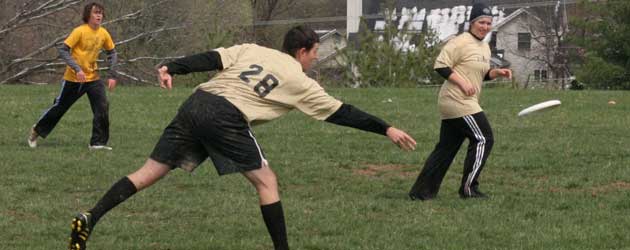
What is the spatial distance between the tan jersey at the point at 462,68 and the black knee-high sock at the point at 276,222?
2776 mm

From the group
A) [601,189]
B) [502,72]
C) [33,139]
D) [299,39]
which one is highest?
[299,39]

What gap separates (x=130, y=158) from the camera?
37.8 feet

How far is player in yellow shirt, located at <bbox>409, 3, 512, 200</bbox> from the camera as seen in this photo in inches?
345

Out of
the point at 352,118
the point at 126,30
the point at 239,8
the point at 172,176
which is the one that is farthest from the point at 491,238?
the point at 239,8

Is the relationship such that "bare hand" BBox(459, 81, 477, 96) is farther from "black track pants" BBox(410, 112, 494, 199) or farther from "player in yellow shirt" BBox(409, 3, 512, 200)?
"black track pants" BBox(410, 112, 494, 199)

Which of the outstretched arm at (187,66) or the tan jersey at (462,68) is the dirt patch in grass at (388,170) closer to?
the tan jersey at (462,68)

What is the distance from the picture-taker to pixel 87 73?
1189 cm

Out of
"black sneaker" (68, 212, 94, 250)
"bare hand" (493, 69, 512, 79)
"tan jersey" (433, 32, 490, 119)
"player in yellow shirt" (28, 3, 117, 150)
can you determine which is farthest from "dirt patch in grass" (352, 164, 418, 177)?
"black sneaker" (68, 212, 94, 250)

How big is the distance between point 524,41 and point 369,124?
5899cm

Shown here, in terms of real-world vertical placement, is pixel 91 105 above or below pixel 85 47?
below

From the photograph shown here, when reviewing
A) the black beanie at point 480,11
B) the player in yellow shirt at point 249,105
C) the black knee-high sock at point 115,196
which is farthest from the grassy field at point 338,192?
the black beanie at point 480,11

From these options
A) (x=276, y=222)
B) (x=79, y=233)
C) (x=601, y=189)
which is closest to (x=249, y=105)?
(x=276, y=222)

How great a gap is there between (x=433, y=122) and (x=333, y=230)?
8.45 metres

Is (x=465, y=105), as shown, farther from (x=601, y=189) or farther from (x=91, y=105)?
(x=91, y=105)
